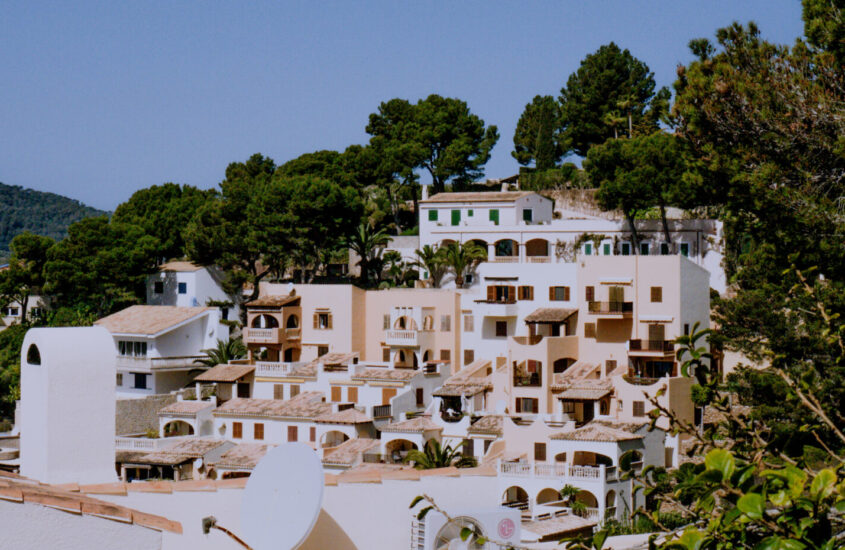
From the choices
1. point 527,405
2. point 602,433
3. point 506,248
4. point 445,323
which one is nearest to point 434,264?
point 445,323

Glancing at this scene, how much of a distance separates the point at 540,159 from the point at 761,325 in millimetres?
37741

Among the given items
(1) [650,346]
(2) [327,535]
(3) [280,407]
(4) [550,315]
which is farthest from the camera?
(3) [280,407]

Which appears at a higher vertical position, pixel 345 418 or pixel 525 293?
pixel 525 293

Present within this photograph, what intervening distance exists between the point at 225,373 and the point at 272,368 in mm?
2007

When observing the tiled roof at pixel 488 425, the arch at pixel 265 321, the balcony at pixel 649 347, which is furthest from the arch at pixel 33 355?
the arch at pixel 265 321

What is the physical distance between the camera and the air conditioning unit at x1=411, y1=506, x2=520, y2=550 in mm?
15180

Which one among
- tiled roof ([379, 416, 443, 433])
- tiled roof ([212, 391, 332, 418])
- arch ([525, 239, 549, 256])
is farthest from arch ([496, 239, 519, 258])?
tiled roof ([379, 416, 443, 433])

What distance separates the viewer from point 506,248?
52.6 m

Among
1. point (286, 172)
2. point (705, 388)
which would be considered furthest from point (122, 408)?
point (705, 388)

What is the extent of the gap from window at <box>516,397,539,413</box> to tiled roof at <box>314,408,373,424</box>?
5.44 metres

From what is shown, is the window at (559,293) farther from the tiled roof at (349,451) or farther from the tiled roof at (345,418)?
the tiled roof at (349,451)

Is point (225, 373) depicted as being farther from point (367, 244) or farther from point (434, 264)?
point (367, 244)

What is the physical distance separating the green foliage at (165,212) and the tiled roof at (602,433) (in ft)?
97.7

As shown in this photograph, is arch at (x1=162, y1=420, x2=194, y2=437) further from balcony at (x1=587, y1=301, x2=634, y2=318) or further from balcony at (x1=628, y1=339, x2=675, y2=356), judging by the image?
balcony at (x1=628, y1=339, x2=675, y2=356)
